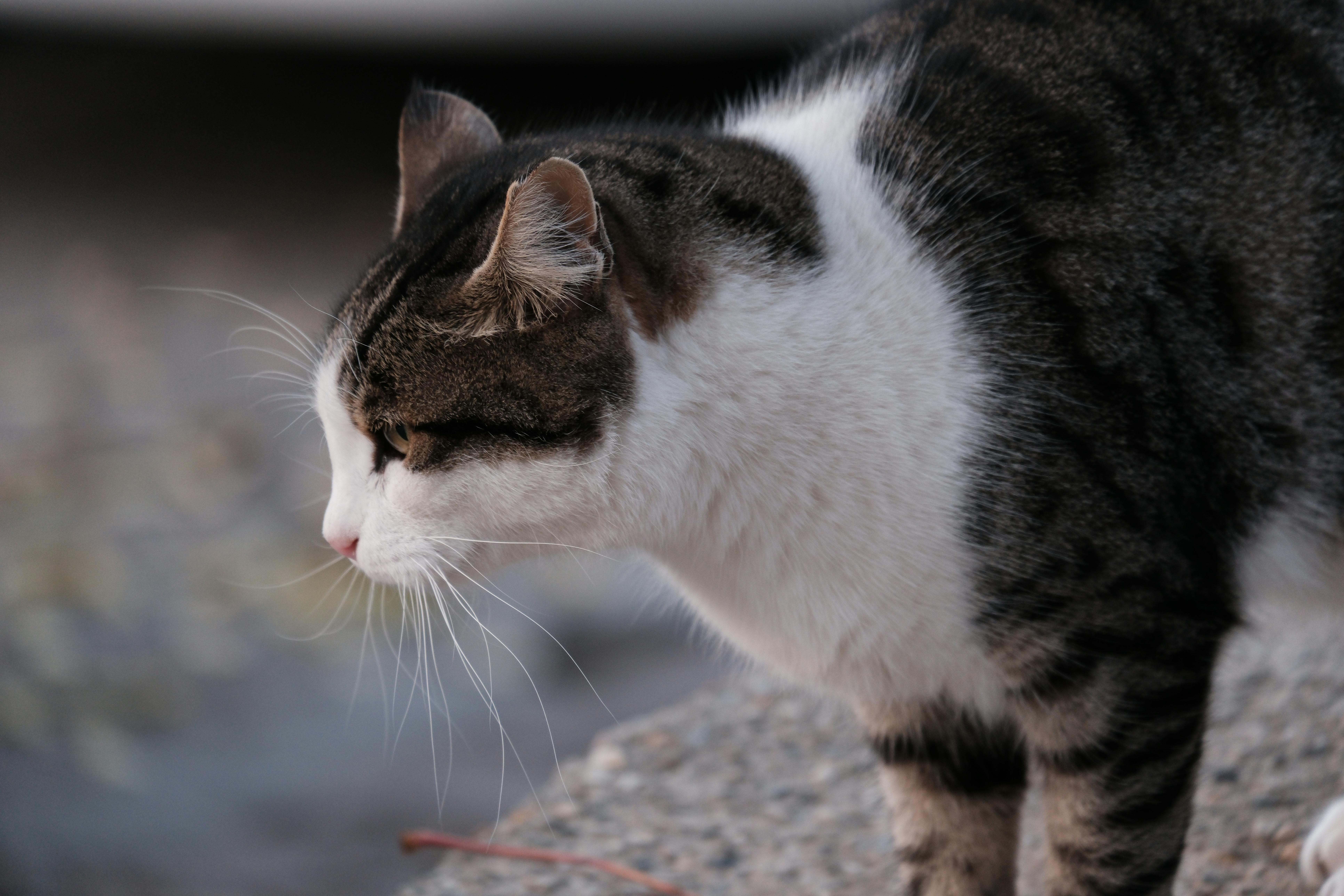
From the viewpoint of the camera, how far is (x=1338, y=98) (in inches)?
74.0

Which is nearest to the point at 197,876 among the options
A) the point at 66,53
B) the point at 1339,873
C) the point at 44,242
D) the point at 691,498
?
the point at 691,498

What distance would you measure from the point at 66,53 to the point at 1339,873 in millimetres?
6899

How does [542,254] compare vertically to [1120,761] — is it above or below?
above

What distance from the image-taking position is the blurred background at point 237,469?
296 cm

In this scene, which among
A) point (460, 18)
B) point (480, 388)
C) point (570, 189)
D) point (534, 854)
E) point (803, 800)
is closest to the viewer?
point (570, 189)

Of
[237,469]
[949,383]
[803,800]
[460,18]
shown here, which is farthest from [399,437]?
[460,18]

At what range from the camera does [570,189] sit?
1.53 meters

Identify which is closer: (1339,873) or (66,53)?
(1339,873)

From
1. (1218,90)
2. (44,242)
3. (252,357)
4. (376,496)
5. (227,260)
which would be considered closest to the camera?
(376,496)

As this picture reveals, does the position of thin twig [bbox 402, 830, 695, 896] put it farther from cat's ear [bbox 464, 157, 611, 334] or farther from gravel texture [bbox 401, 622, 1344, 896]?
cat's ear [bbox 464, 157, 611, 334]

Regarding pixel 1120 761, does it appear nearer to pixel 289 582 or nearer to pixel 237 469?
pixel 289 582

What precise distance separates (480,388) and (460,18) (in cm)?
409

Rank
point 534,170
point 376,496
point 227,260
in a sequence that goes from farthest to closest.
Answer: point 227,260, point 376,496, point 534,170

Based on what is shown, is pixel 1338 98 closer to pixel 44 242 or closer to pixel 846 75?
pixel 846 75
